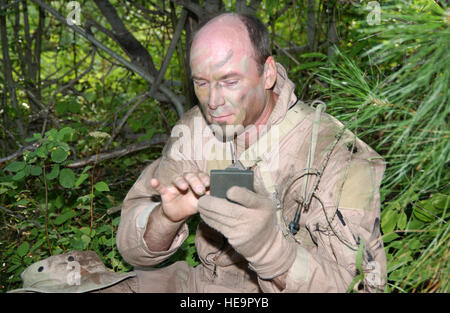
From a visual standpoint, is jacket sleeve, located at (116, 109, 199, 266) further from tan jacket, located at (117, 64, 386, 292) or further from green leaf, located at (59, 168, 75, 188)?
green leaf, located at (59, 168, 75, 188)

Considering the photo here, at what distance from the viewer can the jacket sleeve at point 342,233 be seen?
1.44m

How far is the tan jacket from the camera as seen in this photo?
147 centimetres

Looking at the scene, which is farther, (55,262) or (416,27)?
(55,262)

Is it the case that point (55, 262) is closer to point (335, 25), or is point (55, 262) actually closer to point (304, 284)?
point (304, 284)

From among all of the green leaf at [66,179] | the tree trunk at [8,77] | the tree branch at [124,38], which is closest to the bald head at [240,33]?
the green leaf at [66,179]

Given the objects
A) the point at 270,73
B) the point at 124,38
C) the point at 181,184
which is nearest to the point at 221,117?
the point at 270,73

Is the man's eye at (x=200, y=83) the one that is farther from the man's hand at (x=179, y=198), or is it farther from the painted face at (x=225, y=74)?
the man's hand at (x=179, y=198)

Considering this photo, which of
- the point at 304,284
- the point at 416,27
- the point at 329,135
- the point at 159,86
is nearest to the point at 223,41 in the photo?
the point at 329,135

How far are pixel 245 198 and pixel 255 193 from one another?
7cm

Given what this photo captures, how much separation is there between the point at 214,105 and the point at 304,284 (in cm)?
75

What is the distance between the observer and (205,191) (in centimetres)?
151

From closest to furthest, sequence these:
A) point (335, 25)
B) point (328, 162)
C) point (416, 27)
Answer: point (416, 27)
point (328, 162)
point (335, 25)

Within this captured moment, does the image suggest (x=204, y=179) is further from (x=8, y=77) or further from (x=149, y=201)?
(x=8, y=77)

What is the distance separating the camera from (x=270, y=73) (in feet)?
6.20
